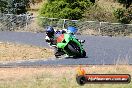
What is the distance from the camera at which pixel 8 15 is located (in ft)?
126

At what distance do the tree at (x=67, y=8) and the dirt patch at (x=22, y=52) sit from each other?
11366 millimetres

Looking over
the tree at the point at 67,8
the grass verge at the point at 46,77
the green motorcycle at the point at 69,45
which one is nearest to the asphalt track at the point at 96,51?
the green motorcycle at the point at 69,45

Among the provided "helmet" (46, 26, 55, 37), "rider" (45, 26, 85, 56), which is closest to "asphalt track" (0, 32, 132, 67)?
"rider" (45, 26, 85, 56)

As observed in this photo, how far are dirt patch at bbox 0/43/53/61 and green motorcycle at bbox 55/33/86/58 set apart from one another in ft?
3.60

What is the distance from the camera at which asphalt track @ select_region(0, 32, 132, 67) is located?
19672mm

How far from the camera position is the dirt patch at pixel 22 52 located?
71.7 feet

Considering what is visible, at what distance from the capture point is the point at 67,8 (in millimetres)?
37594

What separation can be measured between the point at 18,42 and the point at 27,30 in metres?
8.53

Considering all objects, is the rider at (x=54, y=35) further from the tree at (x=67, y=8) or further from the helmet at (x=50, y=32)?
the tree at (x=67, y=8)

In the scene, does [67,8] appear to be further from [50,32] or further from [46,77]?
[46,77]

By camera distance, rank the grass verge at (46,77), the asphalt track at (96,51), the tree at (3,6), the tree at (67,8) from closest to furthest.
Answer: the grass verge at (46,77) < the asphalt track at (96,51) < the tree at (67,8) < the tree at (3,6)

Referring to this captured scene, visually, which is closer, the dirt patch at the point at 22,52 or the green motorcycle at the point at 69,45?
the green motorcycle at the point at 69,45

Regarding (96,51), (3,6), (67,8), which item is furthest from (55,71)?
(3,6)

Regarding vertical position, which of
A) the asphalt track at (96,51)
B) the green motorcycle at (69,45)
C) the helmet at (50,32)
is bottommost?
the asphalt track at (96,51)
